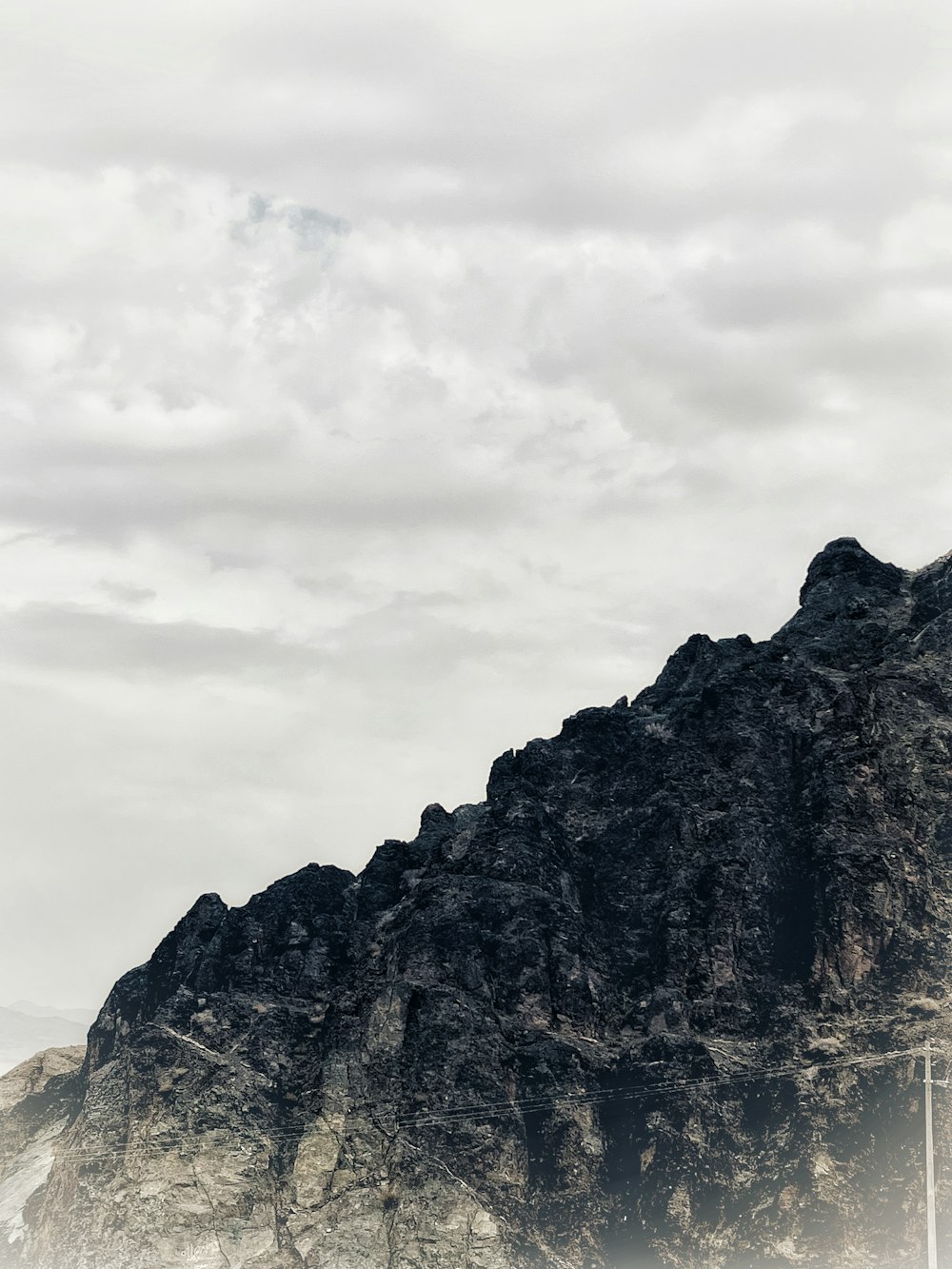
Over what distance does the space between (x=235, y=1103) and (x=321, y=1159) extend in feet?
39.7

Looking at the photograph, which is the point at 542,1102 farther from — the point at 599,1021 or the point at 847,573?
the point at 847,573

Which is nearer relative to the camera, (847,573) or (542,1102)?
Answer: (542,1102)

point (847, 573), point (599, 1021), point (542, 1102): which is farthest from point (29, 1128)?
point (847, 573)

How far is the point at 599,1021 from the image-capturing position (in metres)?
163

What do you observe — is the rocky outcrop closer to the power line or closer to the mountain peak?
the power line

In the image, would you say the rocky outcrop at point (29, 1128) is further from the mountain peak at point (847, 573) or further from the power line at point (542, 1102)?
the mountain peak at point (847, 573)

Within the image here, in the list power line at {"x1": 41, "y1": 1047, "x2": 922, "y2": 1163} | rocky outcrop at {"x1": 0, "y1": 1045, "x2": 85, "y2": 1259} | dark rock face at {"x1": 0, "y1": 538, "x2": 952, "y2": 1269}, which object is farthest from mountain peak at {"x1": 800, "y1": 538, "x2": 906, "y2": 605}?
rocky outcrop at {"x1": 0, "y1": 1045, "x2": 85, "y2": 1259}

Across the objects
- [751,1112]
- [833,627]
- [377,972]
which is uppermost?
[833,627]

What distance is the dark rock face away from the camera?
148 m

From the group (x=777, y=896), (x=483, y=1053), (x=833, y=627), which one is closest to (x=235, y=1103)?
(x=483, y=1053)

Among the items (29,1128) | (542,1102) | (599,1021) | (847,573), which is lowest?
(29,1128)

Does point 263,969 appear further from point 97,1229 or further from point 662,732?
point 662,732

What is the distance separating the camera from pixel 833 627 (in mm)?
185875

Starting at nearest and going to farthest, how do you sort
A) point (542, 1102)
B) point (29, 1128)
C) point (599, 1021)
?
1. point (542, 1102)
2. point (599, 1021)
3. point (29, 1128)
